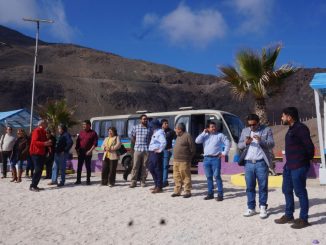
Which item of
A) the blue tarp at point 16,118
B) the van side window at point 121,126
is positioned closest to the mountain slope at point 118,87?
the blue tarp at point 16,118

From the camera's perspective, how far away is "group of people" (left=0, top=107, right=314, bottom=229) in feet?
20.2

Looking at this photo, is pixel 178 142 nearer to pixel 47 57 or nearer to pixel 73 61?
pixel 73 61

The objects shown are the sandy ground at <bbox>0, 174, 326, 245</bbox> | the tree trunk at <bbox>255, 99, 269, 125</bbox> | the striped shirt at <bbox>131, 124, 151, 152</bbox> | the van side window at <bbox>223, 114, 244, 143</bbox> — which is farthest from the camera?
the van side window at <bbox>223, 114, 244, 143</bbox>

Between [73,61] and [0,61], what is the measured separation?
17.7 meters

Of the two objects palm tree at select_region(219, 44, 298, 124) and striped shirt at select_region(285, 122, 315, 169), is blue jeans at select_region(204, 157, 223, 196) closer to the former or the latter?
striped shirt at select_region(285, 122, 315, 169)

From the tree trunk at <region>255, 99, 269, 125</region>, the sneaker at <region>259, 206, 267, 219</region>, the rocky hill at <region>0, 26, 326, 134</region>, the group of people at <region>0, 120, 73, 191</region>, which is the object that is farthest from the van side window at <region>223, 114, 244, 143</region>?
the rocky hill at <region>0, 26, 326, 134</region>

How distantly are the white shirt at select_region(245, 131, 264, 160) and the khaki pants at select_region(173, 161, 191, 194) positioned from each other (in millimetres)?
2178

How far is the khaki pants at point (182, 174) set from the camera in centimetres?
894

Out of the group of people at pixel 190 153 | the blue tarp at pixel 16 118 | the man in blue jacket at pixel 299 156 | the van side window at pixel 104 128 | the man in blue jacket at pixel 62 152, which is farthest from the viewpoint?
the blue tarp at pixel 16 118

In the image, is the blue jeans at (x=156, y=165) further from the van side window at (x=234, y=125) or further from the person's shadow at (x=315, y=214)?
the van side window at (x=234, y=125)

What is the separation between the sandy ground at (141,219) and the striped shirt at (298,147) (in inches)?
37.9

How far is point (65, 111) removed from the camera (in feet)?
121

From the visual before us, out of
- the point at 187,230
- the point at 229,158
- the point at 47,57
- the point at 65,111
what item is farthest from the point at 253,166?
the point at 47,57

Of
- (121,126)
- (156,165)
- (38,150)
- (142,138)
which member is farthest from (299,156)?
(121,126)
